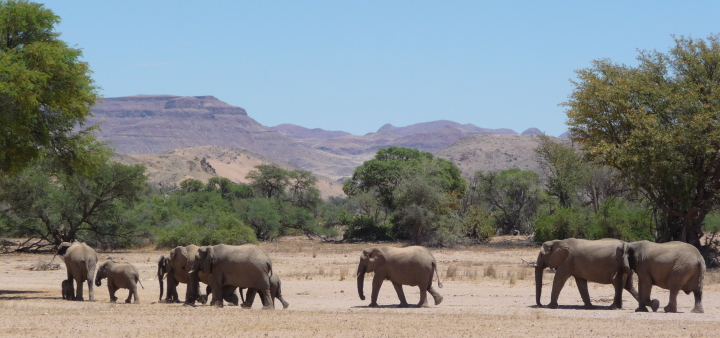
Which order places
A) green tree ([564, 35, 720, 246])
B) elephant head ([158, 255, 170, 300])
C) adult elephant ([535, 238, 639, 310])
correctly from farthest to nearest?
green tree ([564, 35, 720, 246]), elephant head ([158, 255, 170, 300]), adult elephant ([535, 238, 639, 310])

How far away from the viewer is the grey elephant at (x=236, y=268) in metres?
17.9

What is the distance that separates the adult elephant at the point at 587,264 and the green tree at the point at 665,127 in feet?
43.3

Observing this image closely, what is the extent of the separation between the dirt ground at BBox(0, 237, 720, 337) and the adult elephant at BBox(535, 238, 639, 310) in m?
0.50

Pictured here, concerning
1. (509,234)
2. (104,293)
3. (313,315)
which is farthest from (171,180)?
(313,315)

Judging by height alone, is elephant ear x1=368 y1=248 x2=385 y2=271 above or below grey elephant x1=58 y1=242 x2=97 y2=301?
above

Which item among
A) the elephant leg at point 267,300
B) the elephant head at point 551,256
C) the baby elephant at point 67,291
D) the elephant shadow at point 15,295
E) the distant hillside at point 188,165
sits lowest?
the elephant shadow at point 15,295

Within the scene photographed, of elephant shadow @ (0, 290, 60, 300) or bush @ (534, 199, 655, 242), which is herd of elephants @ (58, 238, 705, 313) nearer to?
elephant shadow @ (0, 290, 60, 300)

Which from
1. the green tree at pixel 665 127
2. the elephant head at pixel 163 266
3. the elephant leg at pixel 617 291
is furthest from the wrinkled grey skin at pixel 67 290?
the green tree at pixel 665 127

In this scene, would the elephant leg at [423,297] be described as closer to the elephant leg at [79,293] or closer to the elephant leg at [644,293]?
the elephant leg at [644,293]

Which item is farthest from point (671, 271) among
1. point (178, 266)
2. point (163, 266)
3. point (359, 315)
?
point (163, 266)

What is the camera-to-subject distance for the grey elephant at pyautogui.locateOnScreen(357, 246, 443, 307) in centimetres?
1823

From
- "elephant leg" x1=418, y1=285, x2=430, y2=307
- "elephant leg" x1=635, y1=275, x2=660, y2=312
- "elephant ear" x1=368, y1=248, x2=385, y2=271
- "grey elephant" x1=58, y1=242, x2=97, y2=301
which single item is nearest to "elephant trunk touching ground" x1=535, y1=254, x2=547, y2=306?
"elephant leg" x1=635, y1=275, x2=660, y2=312

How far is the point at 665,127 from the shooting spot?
32.2 m

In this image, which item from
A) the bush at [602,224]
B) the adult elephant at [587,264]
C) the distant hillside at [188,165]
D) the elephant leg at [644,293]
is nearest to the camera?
the elephant leg at [644,293]
